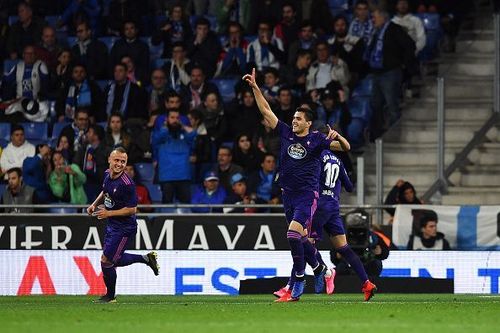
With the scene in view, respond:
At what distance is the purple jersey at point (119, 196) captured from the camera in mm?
16828

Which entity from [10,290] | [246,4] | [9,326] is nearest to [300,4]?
[246,4]

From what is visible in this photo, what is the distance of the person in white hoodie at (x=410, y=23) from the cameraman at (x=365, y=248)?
17.2 ft

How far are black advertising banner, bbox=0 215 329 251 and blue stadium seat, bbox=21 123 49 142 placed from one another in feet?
11.3

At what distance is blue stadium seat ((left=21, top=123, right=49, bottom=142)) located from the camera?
24.3 m

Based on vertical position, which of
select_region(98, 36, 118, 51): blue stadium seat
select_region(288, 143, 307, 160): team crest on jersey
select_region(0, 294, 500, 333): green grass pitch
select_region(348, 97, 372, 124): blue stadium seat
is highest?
select_region(98, 36, 118, 51): blue stadium seat

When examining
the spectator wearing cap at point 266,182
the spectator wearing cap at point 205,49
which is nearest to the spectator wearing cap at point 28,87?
the spectator wearing cap at point 205,49

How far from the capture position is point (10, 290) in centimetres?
2058

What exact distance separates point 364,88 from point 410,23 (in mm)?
1428

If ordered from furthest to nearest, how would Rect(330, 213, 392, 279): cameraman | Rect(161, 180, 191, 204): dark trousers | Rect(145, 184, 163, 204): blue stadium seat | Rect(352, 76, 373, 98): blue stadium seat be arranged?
Rect(352, 76, 373, 98): blue stadium seat → Rect(145, 184, 163, 204): blue stadium seat → Rect(161, 180, 191, 204): dark trousers → Rect(330, 213, 392, 279): cameraman

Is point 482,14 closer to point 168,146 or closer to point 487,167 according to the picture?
point 487,167

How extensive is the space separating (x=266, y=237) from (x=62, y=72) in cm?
565

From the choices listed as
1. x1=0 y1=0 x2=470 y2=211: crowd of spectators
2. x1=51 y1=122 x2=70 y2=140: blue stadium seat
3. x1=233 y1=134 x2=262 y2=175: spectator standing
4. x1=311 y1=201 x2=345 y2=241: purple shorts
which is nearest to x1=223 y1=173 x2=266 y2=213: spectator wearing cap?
x1=0 y1=0 x2=470 y2=211: crowd of spectators

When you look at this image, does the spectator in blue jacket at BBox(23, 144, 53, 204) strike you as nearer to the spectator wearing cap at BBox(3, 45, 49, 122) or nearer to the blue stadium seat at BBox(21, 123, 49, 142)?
the blue stadium seat at BBox(21, 123, 49, 142)

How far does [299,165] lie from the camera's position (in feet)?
53.4
